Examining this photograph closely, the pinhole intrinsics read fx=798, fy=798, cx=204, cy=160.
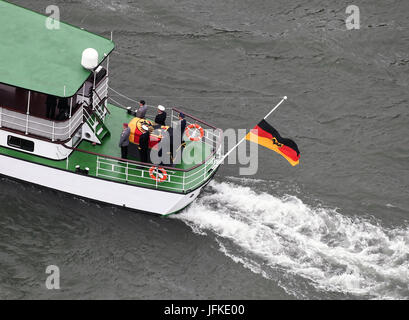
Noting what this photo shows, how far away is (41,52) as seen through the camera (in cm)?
3036

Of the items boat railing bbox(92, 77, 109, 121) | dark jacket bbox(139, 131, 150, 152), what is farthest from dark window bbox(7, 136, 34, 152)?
dark jacket bbox(139, 131, 150, 152)

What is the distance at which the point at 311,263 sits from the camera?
2928cm

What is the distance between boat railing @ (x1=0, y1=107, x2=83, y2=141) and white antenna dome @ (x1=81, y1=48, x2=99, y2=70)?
80.9 inches

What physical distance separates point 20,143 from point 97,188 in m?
3.43

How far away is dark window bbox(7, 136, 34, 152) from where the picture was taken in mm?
30578

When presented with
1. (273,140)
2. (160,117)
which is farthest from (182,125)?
(273,140)

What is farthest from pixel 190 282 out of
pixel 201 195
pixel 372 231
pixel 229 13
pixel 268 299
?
pixel 229 13

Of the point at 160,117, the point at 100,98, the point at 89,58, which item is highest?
the point at 89,58

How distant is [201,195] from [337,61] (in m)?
12.6

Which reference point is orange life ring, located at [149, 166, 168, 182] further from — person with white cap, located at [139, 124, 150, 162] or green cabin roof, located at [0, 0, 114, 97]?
green cabin roof, located at [0, 0, 114, 97]

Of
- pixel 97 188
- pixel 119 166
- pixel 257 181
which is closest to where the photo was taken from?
pixel 119 166

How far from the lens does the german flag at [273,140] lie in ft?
96.0

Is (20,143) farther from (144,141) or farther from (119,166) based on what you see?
(144,141)

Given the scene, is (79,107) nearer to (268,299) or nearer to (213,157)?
(213,157)
